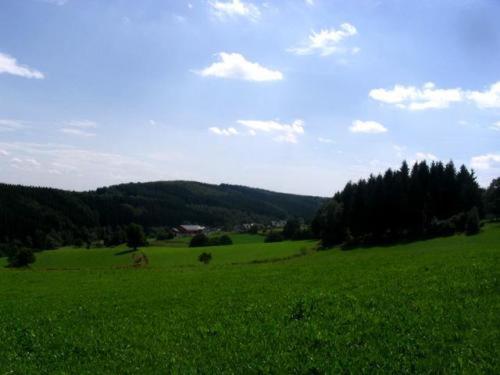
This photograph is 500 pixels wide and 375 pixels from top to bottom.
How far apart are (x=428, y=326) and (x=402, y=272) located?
1182 centimetres

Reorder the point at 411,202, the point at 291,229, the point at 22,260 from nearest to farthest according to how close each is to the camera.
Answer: the point at 411,202 → the point at 22,260 → the point at 291,229

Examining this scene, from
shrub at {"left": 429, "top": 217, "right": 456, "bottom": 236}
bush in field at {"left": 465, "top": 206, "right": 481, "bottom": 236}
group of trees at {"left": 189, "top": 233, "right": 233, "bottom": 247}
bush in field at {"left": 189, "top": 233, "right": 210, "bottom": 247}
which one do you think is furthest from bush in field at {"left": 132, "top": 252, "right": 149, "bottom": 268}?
bush in field at {"left": 465, "top": 206, "right": 481, "bottom": 236}

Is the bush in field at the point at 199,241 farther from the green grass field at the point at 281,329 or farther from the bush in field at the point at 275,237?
the green grass field at the point at 281,329

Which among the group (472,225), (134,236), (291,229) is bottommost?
(134,236)

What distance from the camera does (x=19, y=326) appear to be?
1695 centimetres

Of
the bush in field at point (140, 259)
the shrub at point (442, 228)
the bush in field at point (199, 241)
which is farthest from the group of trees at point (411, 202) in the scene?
the bush in field at point (199, 241)

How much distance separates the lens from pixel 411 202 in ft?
252

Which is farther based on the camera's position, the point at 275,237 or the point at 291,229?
the point at 291,229

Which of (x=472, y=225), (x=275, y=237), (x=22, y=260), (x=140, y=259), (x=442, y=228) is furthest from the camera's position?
(x=275, y=237)

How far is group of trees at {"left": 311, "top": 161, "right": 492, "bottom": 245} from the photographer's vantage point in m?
76.8

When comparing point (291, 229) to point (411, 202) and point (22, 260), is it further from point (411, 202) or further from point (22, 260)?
point (22, 260)

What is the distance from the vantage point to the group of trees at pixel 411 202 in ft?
252

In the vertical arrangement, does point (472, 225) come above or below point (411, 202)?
below

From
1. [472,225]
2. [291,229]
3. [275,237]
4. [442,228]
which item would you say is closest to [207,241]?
[275,237]
